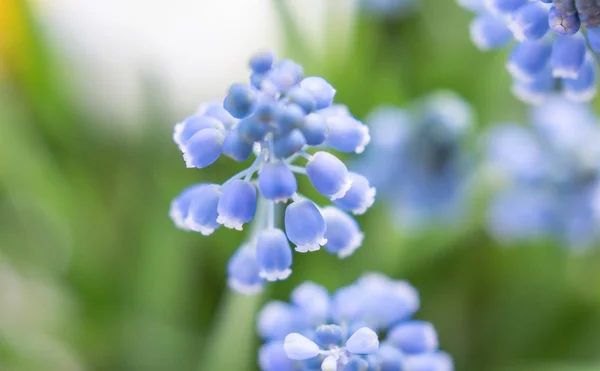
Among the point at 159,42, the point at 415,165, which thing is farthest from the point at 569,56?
the point at 159,42

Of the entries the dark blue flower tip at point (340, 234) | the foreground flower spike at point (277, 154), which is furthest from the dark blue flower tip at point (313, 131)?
the dark blue flower tip at point (340, 234)

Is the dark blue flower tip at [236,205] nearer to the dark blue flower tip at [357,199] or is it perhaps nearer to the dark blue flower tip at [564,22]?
the dark blue flower tip at [357,199]

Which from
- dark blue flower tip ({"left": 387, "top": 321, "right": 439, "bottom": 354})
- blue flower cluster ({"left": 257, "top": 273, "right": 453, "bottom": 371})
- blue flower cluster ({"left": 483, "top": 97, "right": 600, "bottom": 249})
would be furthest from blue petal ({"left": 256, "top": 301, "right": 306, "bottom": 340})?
blue flower cluster ({"left": 483, "top": 97, "right": 600, "bottom": 249})

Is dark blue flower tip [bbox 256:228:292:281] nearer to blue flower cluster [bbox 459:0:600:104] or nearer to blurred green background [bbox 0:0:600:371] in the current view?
blue flower cluster [bbox 459:0:600:104]

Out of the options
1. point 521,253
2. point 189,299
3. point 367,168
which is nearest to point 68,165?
point 189,299

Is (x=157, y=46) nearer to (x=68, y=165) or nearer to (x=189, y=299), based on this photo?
(x=68, y=165)

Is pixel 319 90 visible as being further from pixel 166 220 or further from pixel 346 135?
pixel 166 220

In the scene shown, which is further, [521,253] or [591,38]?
[521,253]
